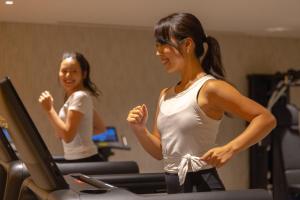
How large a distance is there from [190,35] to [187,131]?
0.31m

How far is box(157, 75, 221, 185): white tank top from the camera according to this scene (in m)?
1.68

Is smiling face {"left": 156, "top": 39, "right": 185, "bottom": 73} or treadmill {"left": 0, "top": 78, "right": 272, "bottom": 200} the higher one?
smiling face {"left": 156, "top": 39, "right": 185, "bottom": 73}

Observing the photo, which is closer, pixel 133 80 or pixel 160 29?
pixel 160 29

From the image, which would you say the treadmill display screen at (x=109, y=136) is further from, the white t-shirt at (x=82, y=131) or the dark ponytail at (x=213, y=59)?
the dark ponytail at (x=213, y=59)

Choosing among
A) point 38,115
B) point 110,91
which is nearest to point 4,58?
point 38,115

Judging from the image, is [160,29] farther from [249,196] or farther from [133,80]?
[133,80]

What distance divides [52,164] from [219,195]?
474mm

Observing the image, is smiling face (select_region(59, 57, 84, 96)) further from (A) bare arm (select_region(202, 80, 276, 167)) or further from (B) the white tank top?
(A) bare arm (select_region(202, 80, 276, 167))

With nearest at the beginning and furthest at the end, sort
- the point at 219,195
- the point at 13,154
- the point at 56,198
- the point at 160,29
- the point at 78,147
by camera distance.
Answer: the point at 56,198 → the point at 219,195 → the point at 160,29 → the point at 13,154 → the point at 78,147

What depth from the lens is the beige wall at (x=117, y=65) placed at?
6.12 metres

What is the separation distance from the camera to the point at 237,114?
63.6 inches

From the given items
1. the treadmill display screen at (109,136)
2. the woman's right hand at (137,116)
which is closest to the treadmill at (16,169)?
the woman's right hand at (137,116)

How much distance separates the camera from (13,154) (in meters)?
2.10

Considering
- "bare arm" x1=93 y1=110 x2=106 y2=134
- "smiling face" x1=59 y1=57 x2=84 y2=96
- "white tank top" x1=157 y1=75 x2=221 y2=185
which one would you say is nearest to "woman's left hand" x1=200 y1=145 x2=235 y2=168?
"white tank top" x1=157 y1=75 x2=221 y2=185
